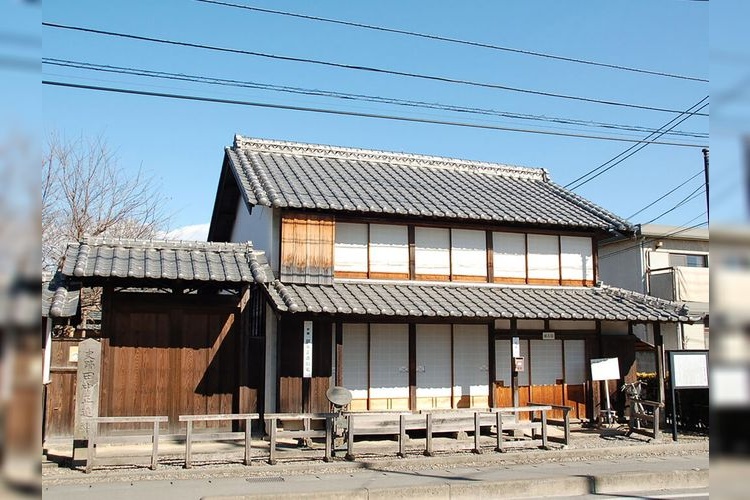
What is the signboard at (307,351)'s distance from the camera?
14.4 meters

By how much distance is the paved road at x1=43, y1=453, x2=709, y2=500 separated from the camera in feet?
32.6

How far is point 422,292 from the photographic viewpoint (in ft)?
53.7

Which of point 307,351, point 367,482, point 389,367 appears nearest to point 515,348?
point 389,367

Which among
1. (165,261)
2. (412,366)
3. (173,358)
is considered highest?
(165,261)

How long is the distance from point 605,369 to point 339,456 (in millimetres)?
7950

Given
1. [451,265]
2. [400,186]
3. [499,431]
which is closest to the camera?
[499,431]

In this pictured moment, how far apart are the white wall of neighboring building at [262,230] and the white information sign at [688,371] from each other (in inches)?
Answer: 390

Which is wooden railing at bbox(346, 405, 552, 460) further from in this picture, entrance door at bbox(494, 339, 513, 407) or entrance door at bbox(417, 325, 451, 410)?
entrance door at bbox(494, 339, 513, 407)

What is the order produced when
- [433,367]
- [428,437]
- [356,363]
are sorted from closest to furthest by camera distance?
[428,437] < [356,363] < [433,367]

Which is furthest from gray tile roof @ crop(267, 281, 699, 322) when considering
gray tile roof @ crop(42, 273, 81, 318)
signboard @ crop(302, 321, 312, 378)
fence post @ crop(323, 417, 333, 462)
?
gray tile roof @ crop(42, 273, 81, 318)

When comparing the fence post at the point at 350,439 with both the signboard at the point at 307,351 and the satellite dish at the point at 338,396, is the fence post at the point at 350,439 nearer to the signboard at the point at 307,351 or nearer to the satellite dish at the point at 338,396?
the satellite dish at the point at 338,396

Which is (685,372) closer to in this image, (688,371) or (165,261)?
(688,371)

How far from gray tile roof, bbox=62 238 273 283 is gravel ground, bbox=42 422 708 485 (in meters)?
3.54

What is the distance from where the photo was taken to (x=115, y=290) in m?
14.4
